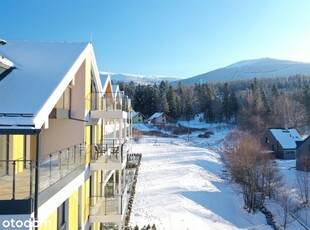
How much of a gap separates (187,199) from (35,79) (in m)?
18.6

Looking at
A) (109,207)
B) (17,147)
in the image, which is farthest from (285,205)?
(17,147)

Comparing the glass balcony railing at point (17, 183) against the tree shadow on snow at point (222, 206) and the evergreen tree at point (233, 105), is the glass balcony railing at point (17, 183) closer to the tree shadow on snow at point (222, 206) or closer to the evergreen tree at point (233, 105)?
the tree shadow on snow at point (222, 206)

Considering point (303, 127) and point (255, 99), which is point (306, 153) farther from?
point (255, 99)

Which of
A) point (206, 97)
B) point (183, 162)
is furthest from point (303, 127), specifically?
point (183, 162)

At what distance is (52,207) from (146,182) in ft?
67.8

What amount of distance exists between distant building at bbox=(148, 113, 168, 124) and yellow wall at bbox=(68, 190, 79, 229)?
71592mm

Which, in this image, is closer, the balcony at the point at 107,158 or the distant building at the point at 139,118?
the balcony at the point at 107,158

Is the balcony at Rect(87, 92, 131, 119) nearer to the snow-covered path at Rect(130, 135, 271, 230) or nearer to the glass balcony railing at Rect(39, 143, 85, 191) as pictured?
the glass balcony railing at Rect(39, 143, 85, 191)

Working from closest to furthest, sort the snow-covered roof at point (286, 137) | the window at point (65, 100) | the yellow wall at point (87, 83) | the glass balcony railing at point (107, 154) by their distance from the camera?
the window at point (65, 100)
the yellow wall at point (87, 83)
the glass balcony railing at point (107, 154)
the snow-covered roof at point (286, 137)

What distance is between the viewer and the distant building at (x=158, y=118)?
3268 inches

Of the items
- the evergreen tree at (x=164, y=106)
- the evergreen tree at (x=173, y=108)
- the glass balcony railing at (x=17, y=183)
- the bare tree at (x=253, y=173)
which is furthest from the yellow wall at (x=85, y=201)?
the evergreen tree at (x=173, y=108)

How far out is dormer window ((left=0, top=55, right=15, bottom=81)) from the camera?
26.3 ft

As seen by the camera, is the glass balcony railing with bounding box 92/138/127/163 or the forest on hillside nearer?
the glass balcony railing with bounding box 92/138/127/163

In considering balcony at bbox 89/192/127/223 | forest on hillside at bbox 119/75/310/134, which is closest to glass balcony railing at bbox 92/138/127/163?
balcony at bbox 89/192/127/223
